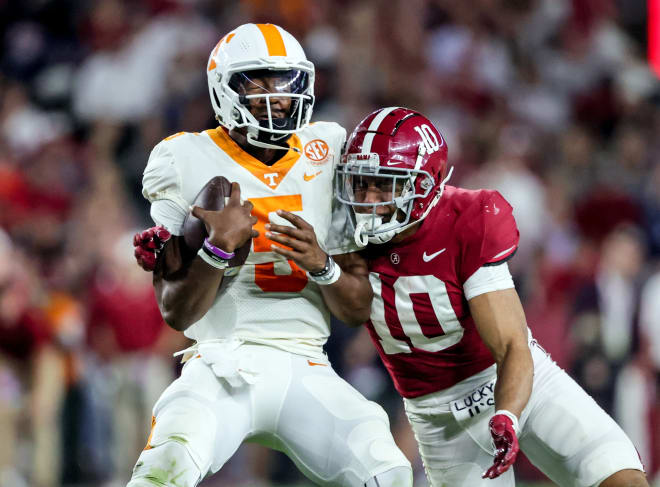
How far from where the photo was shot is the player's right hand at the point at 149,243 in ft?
11.1

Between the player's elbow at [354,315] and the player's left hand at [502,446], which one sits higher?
the player's elbow at [354,315]

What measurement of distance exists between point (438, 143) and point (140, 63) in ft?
17.9

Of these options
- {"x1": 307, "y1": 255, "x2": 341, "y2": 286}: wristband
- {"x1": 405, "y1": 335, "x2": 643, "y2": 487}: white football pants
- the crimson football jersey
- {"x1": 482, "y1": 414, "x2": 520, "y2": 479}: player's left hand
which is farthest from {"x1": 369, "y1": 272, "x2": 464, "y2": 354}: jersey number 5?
{"x1": 482, "y1": 414, "x2": 520, "y2": 479}: player's left hand

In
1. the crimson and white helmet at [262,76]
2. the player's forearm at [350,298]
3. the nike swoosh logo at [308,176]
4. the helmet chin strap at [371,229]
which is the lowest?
the player's forearm at [350,298]

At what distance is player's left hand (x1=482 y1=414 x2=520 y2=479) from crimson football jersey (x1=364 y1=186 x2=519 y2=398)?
554 millimetres

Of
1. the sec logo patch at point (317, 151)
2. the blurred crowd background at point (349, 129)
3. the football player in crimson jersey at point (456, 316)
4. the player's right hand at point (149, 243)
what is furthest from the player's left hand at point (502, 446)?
the blurred crowd background at point (349, 129)

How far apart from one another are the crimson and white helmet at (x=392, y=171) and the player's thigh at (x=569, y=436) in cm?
74

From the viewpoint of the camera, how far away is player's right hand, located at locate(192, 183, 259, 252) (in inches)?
127

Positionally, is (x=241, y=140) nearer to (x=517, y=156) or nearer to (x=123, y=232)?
(x=123, y=232)

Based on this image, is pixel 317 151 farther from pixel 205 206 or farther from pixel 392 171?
pixel 205 206

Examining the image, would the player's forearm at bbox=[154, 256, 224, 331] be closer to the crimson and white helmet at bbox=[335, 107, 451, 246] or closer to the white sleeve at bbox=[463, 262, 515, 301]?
the crimson and white helmet at bbox=[335, 107, 451, 246]

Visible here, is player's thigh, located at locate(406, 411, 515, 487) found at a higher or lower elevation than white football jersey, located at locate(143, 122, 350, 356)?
lower

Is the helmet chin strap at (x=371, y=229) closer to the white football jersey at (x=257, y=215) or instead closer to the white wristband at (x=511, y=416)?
the white football jersey at (x=257, y=215)

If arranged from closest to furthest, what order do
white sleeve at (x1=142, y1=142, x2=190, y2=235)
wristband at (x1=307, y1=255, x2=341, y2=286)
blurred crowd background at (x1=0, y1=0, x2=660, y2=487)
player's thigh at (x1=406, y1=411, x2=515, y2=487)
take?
wristband at (x1=307, y1=255, x2=341, y2=286) < white sleeve at (x1=142, y1=142, x2=190, y2=235) < player's thigh at (x1=406, y1=411, x2=515, y2=487) < blurred crowd background at (x1=0, y1=0, x2=660, y2=487)
